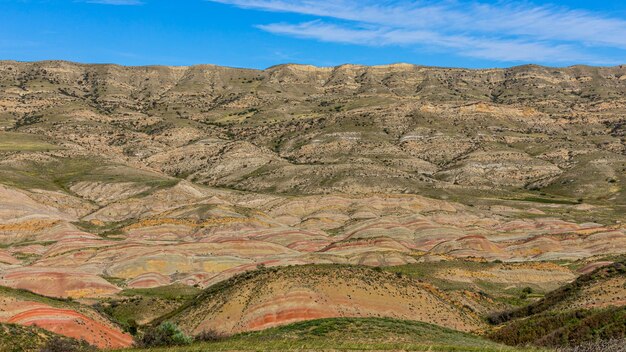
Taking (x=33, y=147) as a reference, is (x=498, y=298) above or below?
below

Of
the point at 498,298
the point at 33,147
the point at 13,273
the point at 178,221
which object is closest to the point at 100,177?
the point at 33,147

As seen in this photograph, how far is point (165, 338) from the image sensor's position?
34.1 meters

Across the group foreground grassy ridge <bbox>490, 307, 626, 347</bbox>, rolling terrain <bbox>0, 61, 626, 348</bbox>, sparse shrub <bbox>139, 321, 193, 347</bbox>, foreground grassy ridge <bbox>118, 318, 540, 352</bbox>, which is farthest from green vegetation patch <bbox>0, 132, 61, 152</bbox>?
foreground grassy ridge <bbox>490, 307, 626, 347</bbox>

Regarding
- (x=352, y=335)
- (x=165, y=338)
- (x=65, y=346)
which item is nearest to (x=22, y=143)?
(x=165, y=338)

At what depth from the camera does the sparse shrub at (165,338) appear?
33594 millimetres

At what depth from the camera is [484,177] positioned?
616 ft

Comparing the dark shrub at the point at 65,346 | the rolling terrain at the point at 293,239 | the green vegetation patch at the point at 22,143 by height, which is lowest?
the rolling terrain at the point at 293,239

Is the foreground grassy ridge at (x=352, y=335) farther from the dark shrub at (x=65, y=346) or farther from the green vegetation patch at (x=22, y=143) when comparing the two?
the green vegetation patch at (x=22, y=143)

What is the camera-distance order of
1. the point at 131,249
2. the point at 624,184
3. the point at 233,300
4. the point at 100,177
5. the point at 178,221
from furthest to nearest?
1. the point at 624,184
2. the point at 100,177
3. the point at 178,221
4. the point at 131,249
5. the point at 233,300

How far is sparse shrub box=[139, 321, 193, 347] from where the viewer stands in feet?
110

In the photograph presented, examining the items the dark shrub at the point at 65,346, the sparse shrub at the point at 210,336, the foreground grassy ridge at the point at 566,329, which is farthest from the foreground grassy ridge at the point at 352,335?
the dark shrub at the point at 65,346

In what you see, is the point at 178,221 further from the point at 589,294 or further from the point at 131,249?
the point at 589,294

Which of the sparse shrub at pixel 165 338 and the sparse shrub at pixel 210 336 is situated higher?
the sparse shrub at pixel 165 338

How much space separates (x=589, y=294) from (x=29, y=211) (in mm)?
102217
